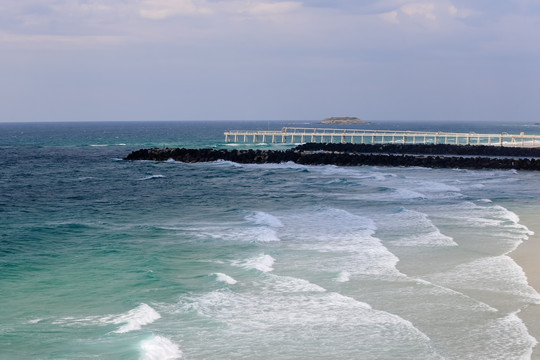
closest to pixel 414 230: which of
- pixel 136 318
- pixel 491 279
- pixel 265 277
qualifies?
pixel 491 279

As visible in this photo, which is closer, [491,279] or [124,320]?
[124,320]

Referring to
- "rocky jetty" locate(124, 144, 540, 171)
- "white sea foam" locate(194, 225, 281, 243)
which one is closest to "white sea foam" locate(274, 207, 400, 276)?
"white sea foam" locate(194, 225, 281, 243)

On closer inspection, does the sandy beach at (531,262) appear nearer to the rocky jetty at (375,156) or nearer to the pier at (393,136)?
the rocky jetty at (375,156)

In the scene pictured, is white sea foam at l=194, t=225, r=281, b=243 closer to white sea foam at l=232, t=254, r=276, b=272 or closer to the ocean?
the ocean

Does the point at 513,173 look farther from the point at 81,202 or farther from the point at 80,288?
the point at 80,288

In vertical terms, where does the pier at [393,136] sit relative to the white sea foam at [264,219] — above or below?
above

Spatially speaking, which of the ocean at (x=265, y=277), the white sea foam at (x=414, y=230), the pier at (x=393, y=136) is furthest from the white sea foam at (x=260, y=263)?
the pier at (x=393, y=136)

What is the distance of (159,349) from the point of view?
10.4 meters

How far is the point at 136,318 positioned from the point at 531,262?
969cm

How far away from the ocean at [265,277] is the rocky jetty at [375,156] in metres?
18.5

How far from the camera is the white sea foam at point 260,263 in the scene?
15844mm

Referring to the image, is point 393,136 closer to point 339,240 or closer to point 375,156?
point 375,156

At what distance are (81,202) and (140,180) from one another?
1074 centimetres

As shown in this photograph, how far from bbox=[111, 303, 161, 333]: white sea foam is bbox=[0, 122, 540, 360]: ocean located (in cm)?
3
